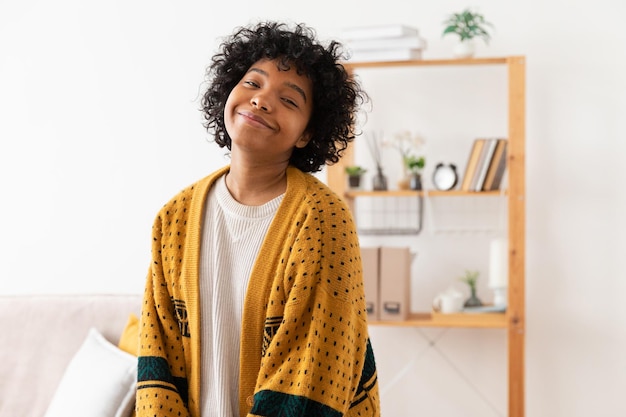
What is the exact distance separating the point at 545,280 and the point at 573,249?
159 millimetres

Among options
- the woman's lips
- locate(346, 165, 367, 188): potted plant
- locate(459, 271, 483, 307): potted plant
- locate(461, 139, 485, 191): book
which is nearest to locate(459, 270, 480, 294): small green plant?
locate(459, 271, 483, 307): potted plant

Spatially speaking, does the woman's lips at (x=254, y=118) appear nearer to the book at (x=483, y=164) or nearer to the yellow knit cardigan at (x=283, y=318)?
the yellow knit cardigan at (x=283, y=318)

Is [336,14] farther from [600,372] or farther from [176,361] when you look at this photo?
[176,361]

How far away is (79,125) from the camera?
363 centimetres

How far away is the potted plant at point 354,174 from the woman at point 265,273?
160 centimetres

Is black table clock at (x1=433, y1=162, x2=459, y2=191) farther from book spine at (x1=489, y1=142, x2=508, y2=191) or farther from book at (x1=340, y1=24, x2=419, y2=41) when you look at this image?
book at (x1=340, y1=24, x2=419, y2=41)

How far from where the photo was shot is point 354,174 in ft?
10.6

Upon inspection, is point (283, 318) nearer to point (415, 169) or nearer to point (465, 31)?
point (415, 169)

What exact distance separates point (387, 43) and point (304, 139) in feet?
5.19

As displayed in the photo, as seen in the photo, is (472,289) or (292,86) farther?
(472,289)

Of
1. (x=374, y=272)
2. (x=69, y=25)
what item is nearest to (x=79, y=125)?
(x=69, y=25)

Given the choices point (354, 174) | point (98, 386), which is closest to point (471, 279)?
point (354, 174)

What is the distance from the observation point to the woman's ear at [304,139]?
5.19ft

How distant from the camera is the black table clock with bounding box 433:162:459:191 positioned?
3.19 meters
